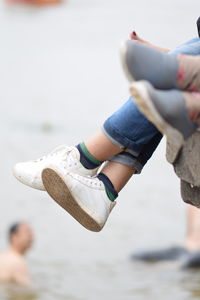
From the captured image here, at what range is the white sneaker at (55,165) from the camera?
529cm

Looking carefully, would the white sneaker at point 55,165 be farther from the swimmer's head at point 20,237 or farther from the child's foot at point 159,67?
the swimmer's head at point 20,237

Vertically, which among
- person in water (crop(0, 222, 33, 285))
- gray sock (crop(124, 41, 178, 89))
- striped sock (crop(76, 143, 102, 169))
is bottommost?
person in water (crop(0, 222, 33, 285))

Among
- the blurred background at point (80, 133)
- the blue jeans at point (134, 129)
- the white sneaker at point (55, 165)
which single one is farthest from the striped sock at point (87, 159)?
the blurred background at point (80, 133)

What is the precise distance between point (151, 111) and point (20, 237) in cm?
1069

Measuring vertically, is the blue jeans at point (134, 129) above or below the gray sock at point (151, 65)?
below

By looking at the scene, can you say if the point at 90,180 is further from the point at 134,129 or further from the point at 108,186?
the point at 134,129

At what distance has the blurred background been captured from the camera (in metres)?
16.6

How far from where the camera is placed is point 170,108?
4336 millimetres

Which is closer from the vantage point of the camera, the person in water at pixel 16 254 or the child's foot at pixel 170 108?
the child's foot at pixel 170 108

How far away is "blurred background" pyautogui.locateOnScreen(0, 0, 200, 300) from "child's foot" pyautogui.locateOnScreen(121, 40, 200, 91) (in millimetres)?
9504

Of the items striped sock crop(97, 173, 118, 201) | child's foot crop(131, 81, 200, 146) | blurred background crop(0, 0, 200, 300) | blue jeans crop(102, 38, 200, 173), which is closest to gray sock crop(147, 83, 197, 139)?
child's foot crop(131, 81, 200, 146)

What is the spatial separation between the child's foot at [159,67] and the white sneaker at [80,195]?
882mm

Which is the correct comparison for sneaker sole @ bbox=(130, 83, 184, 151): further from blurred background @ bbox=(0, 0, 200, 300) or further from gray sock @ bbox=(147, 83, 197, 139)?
blurred background @ bbox=(0, 0, 200, 300)

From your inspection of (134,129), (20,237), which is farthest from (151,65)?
(20,237)
